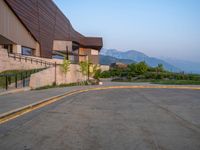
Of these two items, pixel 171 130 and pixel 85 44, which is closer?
pixel 171 130

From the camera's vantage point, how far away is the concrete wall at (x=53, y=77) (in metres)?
25.7

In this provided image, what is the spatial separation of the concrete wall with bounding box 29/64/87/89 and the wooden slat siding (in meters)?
12.5

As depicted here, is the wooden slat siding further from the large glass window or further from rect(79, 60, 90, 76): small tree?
rect(79, 60, 90, 76): small tree

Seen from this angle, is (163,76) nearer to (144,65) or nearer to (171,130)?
(144,65)

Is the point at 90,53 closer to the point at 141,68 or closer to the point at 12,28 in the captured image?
the point at 141,68

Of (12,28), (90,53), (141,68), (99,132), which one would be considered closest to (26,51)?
(12,28)

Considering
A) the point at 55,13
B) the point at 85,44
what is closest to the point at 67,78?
the point at 55,13

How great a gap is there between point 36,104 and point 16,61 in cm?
2296

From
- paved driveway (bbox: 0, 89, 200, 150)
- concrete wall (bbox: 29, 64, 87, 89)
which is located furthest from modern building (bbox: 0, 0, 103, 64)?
paved driveway (bbox: 0, 89, 200, 150)

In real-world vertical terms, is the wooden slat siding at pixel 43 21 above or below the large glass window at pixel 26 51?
above

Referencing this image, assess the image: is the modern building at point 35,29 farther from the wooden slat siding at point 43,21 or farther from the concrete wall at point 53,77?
the concrete wall at point 53,77

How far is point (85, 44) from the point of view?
283 ft

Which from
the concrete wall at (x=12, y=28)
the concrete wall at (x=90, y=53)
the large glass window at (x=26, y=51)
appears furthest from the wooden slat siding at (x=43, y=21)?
the concrete wall at (x=90, y=53)

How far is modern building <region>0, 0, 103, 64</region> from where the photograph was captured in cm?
4206
